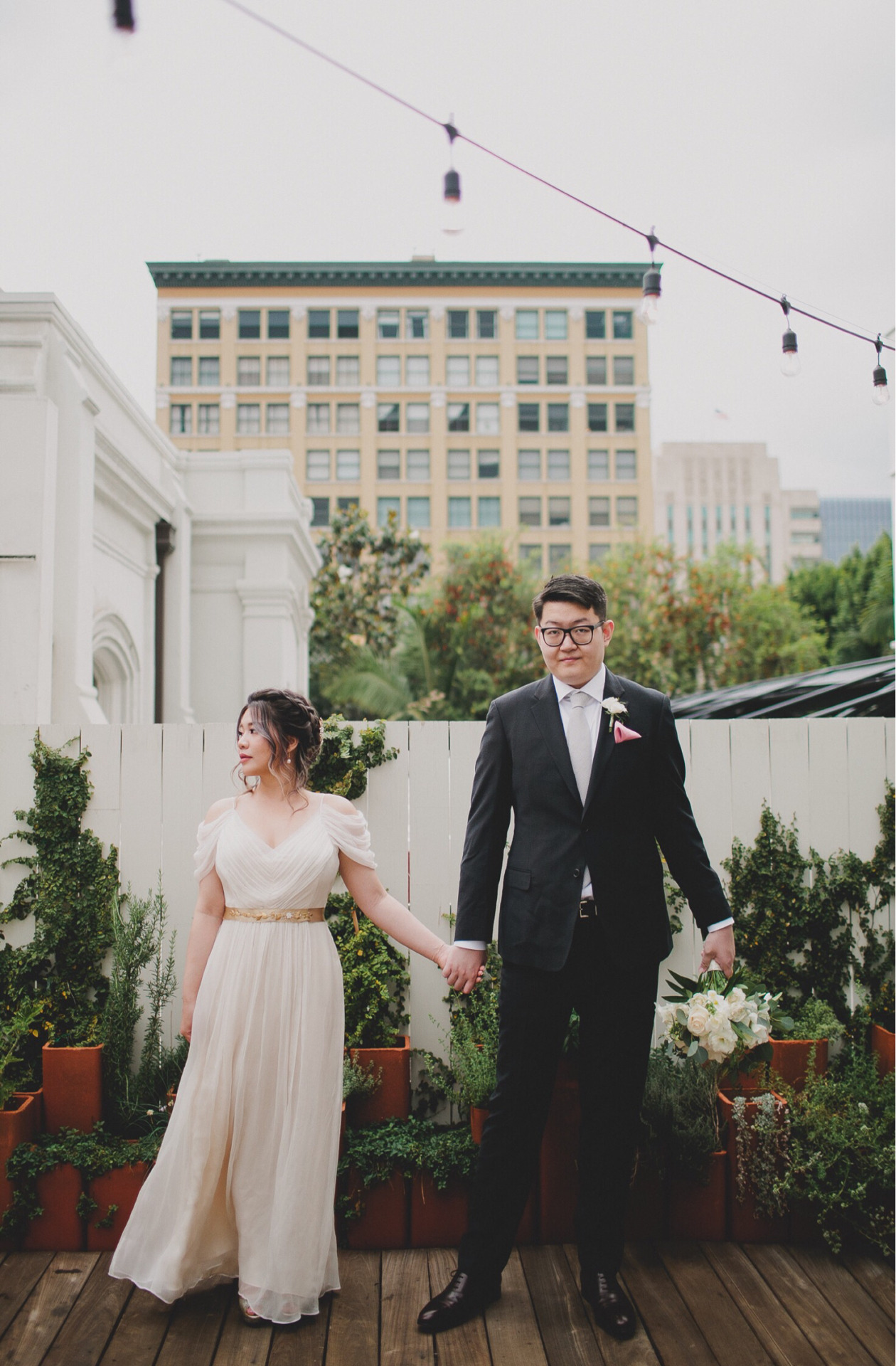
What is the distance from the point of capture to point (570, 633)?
8.44 feet

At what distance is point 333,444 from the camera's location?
4338cm

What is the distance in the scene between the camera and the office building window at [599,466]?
43531mm

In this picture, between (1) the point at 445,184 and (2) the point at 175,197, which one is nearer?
(1) the point at 445,184

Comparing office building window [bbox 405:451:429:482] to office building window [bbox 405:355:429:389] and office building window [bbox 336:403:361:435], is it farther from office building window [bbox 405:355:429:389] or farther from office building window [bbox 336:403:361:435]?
office building window [bbox 405:355:429:389]

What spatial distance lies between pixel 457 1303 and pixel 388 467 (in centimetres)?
4268

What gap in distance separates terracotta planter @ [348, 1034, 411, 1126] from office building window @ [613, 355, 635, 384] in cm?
4501

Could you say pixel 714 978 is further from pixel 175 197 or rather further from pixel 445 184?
pixel 175 197

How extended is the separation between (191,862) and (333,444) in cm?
4201

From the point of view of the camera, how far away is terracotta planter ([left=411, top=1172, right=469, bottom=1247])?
9.32 ft

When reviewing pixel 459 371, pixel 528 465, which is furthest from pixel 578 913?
pixel 459 371

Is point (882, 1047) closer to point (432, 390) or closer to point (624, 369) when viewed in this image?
point (432, 390)

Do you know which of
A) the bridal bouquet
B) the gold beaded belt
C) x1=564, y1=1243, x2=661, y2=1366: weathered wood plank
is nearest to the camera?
x1=564, y1=1243, x2=661, y2=1366: weathered wood plank

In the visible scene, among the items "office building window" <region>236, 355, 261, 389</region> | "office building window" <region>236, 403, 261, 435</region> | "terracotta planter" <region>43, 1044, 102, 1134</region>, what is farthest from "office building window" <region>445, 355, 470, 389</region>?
"terracotta planter" <region>43, 1044, 102, 1134</region>

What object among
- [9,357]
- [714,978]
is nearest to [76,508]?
[9,357]
